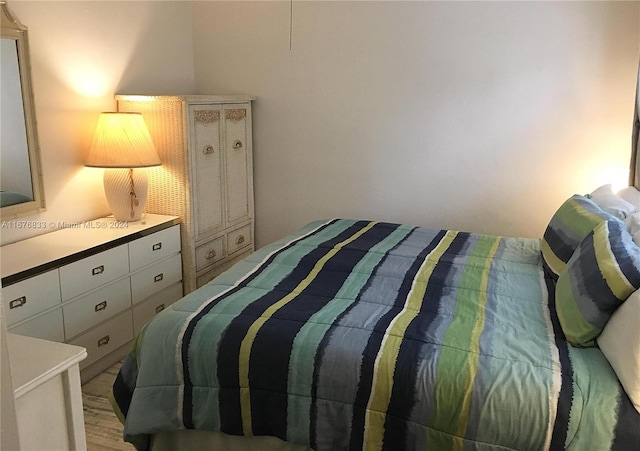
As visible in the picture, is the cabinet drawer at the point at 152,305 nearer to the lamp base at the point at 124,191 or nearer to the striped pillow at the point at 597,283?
the lamp base at the point at 124,191

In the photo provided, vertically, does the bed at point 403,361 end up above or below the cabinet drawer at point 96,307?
above

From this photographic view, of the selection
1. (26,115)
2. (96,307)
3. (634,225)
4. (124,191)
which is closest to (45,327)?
(96,307)

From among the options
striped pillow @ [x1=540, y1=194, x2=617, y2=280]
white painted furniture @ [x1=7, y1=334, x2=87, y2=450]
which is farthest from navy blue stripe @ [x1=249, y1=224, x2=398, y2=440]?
striped pillow @ [x1=540, y1=194, x2=617, y2=280]

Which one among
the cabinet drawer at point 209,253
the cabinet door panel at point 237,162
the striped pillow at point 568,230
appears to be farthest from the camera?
the cabinet door panel at point 237,162

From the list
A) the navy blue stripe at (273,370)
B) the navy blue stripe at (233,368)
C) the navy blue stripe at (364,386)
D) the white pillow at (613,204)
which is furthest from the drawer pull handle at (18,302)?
the white pillow at (613,204)

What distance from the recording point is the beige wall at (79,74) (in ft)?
9.50

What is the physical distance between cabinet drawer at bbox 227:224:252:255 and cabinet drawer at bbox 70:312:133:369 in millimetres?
1005

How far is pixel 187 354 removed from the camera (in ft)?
6.35

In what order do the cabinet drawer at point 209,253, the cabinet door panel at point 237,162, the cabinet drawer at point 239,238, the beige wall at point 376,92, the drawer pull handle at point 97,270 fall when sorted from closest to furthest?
1. the drawer pull handle at point 97,270
2. the beige wall at point 376,92
3. the cabinet drawer at point 209,253
4. the cabinet door panel at point 237,162
5. the cabinet drawer at point 239,238

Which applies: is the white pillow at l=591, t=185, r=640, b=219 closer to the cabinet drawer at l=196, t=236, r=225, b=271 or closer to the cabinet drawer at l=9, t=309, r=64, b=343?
the cabinet drawer at l=196, t=236, r=225, b=271

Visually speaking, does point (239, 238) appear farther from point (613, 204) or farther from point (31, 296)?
point (613, 204)

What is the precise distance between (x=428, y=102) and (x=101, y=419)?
2.56 meters

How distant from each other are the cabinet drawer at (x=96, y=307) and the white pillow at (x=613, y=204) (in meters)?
2.38

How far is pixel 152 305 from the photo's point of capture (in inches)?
128
